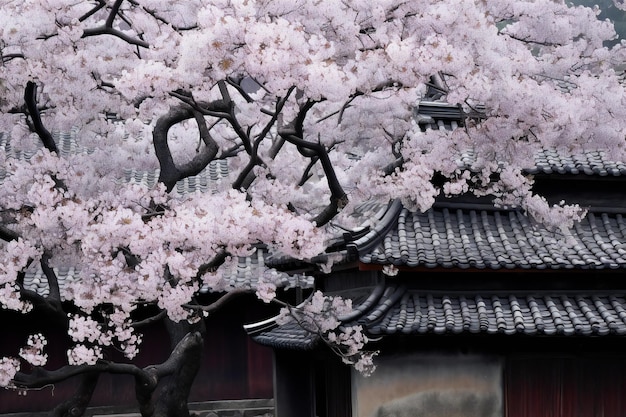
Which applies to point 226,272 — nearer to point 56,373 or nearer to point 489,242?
point 489,242

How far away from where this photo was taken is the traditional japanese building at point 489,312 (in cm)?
A: 1338

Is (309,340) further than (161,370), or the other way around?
(309,340)

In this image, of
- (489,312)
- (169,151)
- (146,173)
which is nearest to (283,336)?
(169,151)

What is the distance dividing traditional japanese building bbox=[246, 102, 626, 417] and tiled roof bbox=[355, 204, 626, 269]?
0.02 meters

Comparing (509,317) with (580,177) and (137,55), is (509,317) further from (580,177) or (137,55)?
(137,55)

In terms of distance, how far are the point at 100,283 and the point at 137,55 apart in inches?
161

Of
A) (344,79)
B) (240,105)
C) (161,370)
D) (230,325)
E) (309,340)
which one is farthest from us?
Result: (230,325)

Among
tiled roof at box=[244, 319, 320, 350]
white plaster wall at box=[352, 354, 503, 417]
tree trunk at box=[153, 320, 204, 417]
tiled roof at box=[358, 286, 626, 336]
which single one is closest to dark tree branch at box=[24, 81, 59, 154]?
tree trunk at box=[153, 320, 204, 417]

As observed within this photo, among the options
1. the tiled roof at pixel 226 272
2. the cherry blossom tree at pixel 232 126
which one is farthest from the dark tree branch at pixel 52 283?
the tiled roof at pixel 226 272

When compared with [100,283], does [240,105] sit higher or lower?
higher

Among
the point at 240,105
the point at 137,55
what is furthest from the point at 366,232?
the point at 137,55

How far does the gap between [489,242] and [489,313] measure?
1.21 m

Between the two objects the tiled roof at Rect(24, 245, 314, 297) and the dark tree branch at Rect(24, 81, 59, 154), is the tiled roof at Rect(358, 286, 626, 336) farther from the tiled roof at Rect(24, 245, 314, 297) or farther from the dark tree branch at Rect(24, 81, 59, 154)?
the tiled roof at Rect(24, 245, 314, 297)

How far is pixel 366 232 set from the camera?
13.8m
